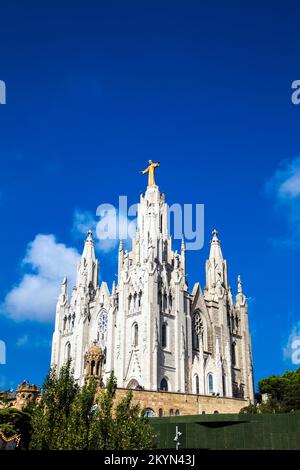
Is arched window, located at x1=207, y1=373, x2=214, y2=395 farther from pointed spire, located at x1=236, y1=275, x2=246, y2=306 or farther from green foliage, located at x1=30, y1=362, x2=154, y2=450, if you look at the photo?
green foliage, located at x1=30, y1=362, x2=154, y2=450

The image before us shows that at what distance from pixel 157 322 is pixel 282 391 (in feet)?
59.2

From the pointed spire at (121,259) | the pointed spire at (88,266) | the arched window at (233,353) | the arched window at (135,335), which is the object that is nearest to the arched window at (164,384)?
the arched window at (135,335)

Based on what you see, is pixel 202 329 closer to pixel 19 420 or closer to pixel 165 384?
pixel 165 384

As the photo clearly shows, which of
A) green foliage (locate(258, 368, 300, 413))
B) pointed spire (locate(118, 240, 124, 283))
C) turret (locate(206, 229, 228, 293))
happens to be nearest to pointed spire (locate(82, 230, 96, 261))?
pointed spire (locate(118, 240, 124, 283))

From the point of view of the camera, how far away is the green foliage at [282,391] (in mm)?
52406

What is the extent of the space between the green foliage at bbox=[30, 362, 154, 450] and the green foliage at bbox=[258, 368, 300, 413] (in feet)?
88.7

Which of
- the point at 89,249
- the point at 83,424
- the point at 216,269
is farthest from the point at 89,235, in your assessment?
the point at 83,424

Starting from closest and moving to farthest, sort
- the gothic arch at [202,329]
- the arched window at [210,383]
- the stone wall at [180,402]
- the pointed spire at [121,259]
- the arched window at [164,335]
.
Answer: the stone wall at [180,402] < the arched window at [164,335] < the arched window at [210,383] < the gothic arch at [202,329] < the pointed spire at [121,259]

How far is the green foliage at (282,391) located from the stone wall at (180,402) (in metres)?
3.44

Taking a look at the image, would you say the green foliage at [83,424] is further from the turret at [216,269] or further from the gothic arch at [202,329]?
the turret at [216,269]

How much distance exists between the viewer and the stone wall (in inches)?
1617

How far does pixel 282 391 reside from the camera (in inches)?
2530

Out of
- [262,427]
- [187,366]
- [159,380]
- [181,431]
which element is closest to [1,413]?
[181,431]
